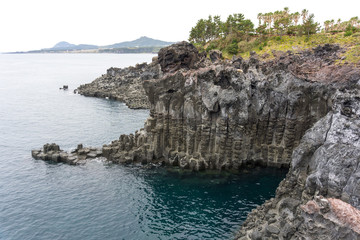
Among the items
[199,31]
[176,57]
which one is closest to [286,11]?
[199,31]

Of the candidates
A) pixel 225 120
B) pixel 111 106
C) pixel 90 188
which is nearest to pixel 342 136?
pixel 225 120

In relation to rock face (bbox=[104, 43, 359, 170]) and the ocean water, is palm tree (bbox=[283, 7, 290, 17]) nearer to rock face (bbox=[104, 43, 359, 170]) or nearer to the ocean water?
rock face (bbox=[104, 43, 359, 170])

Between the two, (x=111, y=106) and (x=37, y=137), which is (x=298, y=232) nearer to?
(x=37, y=137)

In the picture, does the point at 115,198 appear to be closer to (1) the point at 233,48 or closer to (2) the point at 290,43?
(1) the point at 233,48

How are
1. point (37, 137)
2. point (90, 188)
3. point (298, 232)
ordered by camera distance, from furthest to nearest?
point (37, 137)
point (90, 188)
point (298, 232)

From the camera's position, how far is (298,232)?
24391 millimetres

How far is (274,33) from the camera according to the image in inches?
4291

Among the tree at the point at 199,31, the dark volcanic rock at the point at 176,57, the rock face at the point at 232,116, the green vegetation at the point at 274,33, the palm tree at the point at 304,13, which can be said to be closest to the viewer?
the rock face at the point at 232,116

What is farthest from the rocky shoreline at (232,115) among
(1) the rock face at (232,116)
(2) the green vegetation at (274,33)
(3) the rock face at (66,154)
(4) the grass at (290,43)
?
(2) the green vegetation at (274,33)

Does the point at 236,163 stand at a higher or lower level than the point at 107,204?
higher

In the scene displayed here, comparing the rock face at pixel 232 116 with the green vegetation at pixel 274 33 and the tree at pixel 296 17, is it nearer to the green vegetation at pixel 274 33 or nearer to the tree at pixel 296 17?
the green vegetation at pixel 274 33

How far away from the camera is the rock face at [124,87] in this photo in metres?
112

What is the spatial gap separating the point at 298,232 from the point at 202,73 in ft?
114

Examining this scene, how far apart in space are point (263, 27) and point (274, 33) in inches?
190
